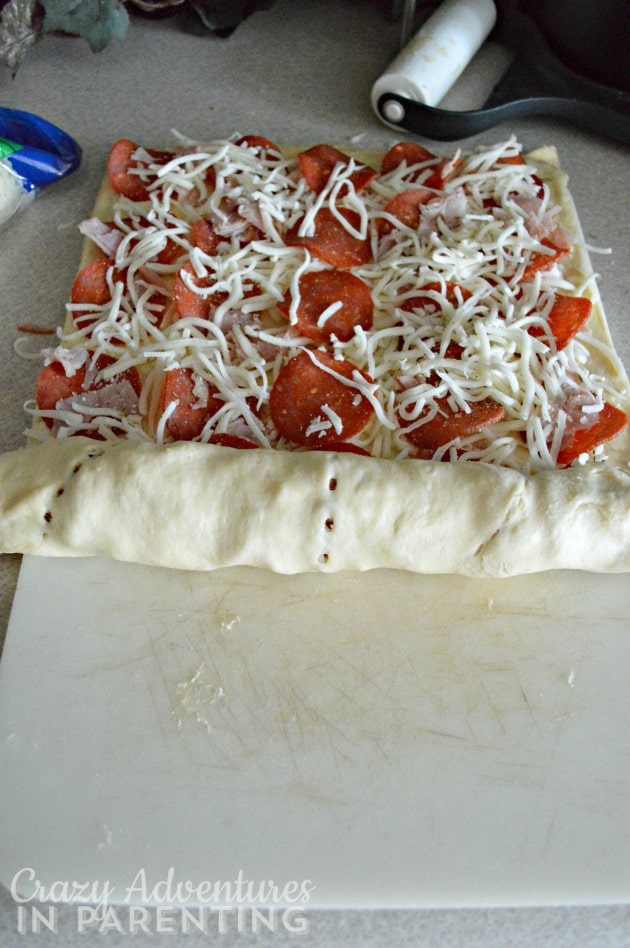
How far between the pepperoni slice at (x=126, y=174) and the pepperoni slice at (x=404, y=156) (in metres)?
0.61

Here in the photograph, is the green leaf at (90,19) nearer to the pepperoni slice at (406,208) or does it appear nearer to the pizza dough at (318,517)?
the pepperoni slice at (406,208)

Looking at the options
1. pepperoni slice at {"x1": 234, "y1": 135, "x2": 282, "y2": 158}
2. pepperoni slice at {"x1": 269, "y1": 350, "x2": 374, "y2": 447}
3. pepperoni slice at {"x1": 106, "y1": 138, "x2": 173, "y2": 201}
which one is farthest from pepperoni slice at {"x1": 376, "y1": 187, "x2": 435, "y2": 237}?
pepperoni slice at {"x1": 106, "y1": 138, "x2": 173, "y2": 201}

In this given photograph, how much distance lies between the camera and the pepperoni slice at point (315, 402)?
155 cm

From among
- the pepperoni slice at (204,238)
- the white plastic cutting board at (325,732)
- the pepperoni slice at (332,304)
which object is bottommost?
the white plastic cutting board at (325,732)

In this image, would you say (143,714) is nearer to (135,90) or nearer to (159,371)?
(159,371)

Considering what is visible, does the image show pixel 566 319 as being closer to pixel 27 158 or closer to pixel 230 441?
pixel 230 441

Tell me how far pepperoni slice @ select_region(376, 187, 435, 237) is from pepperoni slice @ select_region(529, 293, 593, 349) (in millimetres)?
430

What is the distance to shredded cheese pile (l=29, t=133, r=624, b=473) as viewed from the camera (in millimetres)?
1569

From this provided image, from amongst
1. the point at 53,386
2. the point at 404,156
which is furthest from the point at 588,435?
the point at 53,386

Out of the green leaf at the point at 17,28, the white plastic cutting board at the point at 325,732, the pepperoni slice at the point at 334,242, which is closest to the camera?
the white plastic cutting board at the point at 325,732

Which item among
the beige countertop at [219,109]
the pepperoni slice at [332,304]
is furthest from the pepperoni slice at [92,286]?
the pepperoni slice at [332,304]

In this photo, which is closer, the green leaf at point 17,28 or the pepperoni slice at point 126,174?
the pepperoni slice at point 126,174

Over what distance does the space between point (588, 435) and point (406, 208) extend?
0.78 meters

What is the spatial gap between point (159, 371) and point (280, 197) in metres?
0.62
